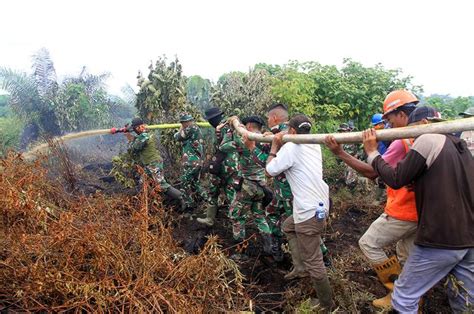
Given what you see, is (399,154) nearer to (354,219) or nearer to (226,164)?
(226,164)

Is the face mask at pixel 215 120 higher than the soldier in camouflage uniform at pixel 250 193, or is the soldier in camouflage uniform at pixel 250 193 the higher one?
the face mask at pixel 215 120

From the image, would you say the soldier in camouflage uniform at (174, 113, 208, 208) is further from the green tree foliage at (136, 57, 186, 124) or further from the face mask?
the green tree foliage at (136, 57, 186, 124)

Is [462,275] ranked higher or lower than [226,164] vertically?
lower

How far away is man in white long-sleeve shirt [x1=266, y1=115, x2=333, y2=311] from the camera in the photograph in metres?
3.36

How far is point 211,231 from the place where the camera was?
5598 millimetres

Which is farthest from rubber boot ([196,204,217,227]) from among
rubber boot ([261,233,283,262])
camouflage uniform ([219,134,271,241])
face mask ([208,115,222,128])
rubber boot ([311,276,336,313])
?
rubber boot ([311,276,336,313])

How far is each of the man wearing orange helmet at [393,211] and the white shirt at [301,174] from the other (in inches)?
21.1

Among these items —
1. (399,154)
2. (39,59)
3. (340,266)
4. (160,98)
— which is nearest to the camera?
(399,154)

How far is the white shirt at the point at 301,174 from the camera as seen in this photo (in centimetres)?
340

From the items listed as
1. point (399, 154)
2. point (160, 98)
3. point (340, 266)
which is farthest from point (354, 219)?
point (160, 98)

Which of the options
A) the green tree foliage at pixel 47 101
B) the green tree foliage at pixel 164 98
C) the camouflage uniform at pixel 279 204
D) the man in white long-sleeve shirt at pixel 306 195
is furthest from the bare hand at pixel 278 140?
the green tree foliage at pixel 47 101

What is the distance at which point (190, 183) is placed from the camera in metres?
6.29

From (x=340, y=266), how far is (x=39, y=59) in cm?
939

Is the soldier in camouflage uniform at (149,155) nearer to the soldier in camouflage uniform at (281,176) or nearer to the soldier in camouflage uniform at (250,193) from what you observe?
the soldier in camouflage uniform at (250,193)
